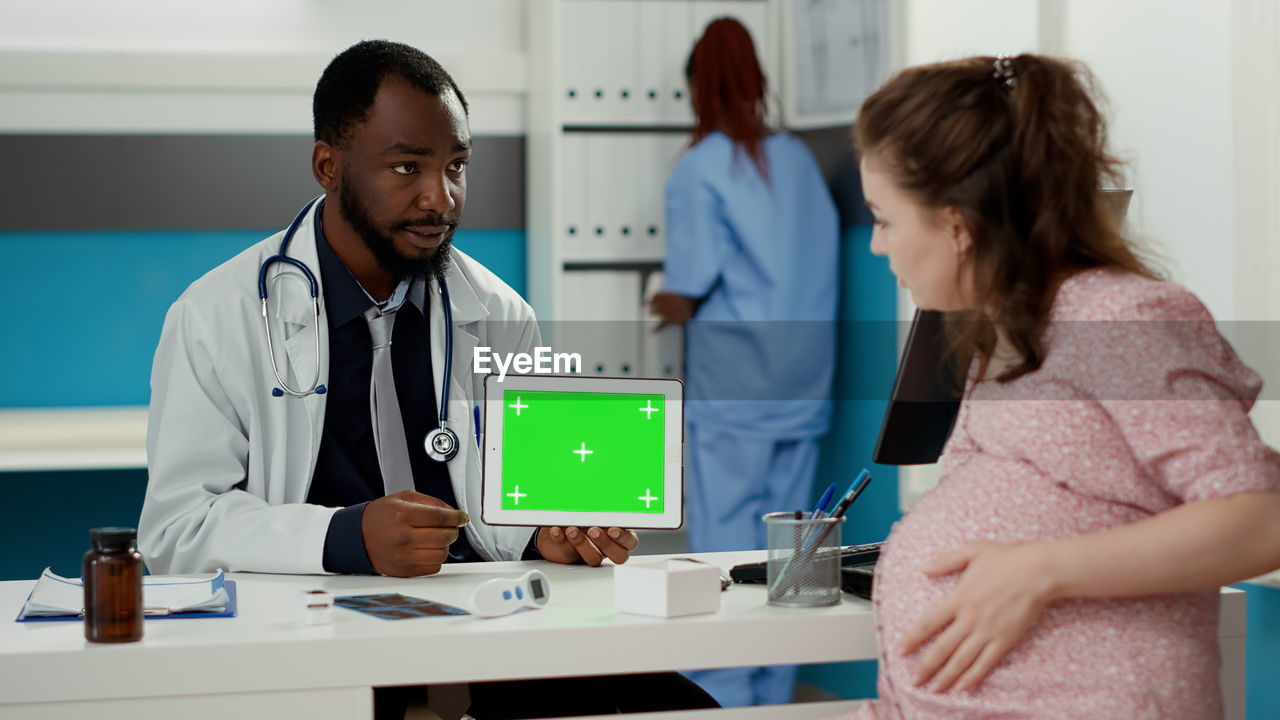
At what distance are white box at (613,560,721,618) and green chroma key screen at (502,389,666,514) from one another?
0.18 metres

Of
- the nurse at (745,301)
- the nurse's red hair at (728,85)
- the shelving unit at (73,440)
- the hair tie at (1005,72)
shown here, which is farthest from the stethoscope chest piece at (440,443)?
the nurse's red hair at (728,85)

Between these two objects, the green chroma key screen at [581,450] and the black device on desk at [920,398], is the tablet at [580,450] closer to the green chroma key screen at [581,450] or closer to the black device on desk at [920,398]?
the green chroma key screen at [581,450]

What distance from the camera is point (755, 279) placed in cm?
287

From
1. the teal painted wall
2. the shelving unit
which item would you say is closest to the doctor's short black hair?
the shelving unit

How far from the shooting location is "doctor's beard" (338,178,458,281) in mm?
1620

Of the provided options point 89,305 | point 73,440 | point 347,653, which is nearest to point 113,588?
point 347,653

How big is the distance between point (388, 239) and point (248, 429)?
0.31m

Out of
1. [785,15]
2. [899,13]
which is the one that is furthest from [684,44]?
[899,13]

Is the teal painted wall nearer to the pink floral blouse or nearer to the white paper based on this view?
the pink floral blouse

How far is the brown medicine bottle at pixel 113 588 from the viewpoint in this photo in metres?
1.00

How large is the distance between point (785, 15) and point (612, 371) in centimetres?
100

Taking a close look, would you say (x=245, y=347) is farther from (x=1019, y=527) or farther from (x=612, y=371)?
(x=612, y=371)

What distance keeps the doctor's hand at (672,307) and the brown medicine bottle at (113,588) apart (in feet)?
6.38

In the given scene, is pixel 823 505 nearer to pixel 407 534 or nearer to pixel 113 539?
pixel 407 534
